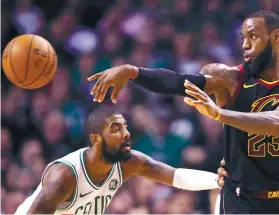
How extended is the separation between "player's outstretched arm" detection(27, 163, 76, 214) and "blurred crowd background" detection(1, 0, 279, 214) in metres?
2.11

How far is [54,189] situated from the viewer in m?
4.27

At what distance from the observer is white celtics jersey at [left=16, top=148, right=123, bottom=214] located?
177 inches

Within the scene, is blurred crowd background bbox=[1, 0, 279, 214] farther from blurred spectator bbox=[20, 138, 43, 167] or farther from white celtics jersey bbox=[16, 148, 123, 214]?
white celtics jersey bbox=[16, 148, 123, 214]

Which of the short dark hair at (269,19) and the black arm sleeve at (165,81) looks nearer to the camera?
the black arm sleeve at (165,81)

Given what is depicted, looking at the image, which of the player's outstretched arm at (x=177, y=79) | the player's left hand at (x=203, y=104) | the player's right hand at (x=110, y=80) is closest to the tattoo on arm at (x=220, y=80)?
the player's outstretched arm at (x=177, y=79)

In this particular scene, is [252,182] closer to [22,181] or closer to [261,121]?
[261,121]

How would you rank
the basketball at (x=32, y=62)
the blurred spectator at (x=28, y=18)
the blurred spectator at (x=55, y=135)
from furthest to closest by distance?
the blurred spectator at (x=28, y=18)
the blurred spectator at (x=55, y=135)
the basketball at (x=32, y=62)

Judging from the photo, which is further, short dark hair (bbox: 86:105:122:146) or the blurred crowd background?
the blurred crowd background

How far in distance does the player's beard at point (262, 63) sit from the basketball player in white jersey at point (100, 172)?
93 centimetres

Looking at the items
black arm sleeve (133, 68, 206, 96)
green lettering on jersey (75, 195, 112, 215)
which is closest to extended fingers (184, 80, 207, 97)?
black arm sleeve (133, 68, 206, 96)

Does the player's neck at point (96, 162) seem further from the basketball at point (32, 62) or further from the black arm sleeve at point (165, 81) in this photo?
the black arm sleeve at point (165, 81)

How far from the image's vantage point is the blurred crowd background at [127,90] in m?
6.68

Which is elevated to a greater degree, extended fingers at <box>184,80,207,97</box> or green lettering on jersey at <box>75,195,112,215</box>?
extended fingers at <box>184,80,207,97</box>

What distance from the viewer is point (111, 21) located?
8070mm
